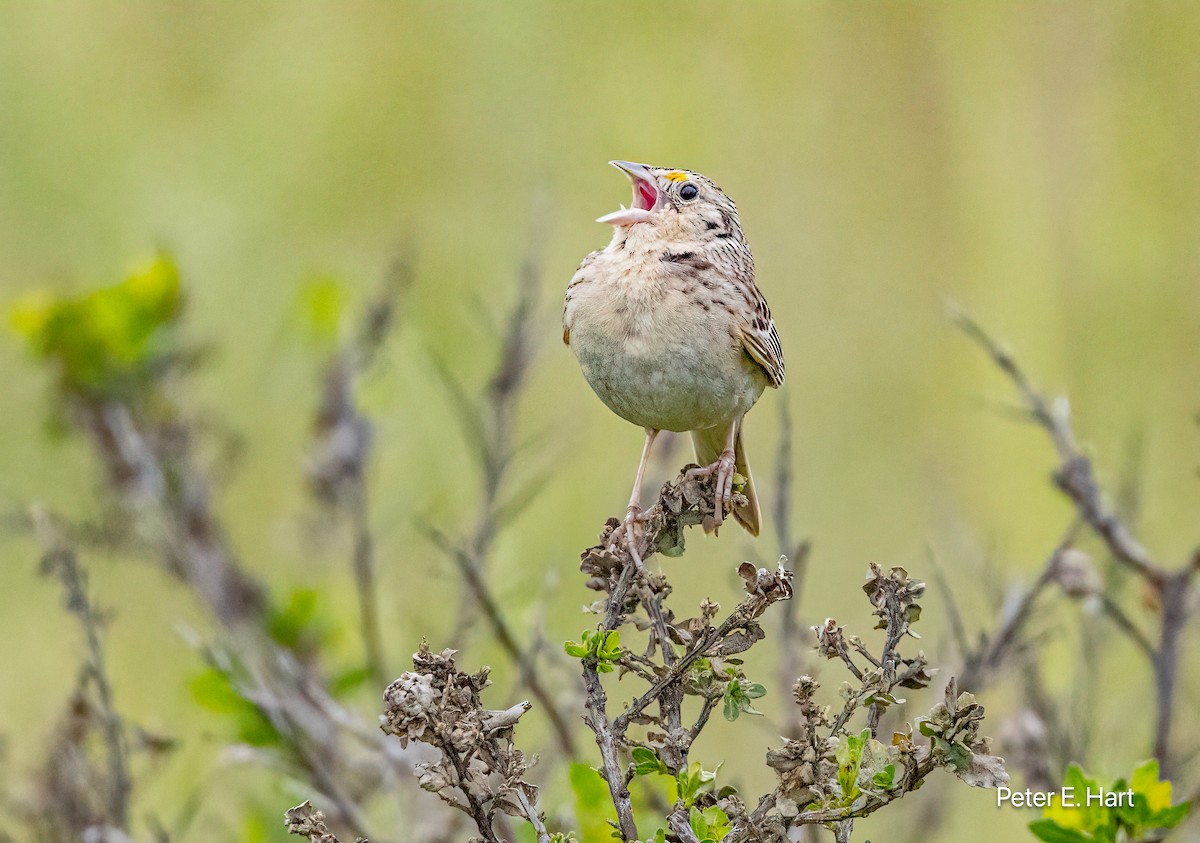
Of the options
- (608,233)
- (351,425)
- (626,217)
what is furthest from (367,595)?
(608,233)

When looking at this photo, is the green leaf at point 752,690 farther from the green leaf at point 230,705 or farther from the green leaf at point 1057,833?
the green leaf at point 230,705

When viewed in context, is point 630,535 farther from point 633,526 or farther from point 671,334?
point 671,334

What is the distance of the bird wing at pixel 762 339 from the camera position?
86.0 inches

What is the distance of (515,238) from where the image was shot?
5.28m

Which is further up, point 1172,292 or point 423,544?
point 1172,292

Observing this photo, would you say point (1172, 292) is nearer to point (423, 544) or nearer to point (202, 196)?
point (423, 544)

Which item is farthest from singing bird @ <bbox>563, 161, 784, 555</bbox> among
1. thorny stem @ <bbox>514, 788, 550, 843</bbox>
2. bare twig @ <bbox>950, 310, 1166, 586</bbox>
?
thorny stem @ <bbox>514, 788, 550, 843</bbox>

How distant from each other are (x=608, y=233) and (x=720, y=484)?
3.58m

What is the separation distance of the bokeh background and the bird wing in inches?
52.7

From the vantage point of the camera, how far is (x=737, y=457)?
2588mm

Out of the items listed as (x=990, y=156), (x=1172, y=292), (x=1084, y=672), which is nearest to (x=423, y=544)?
(x=1084, y=672)

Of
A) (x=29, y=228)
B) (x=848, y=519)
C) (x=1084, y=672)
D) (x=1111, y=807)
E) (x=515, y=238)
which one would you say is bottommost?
(x=1111, y=807)

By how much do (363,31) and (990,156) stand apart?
277 centimetres

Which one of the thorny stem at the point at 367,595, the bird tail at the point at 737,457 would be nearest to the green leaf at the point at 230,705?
the thorny stem at the point at 367,595
